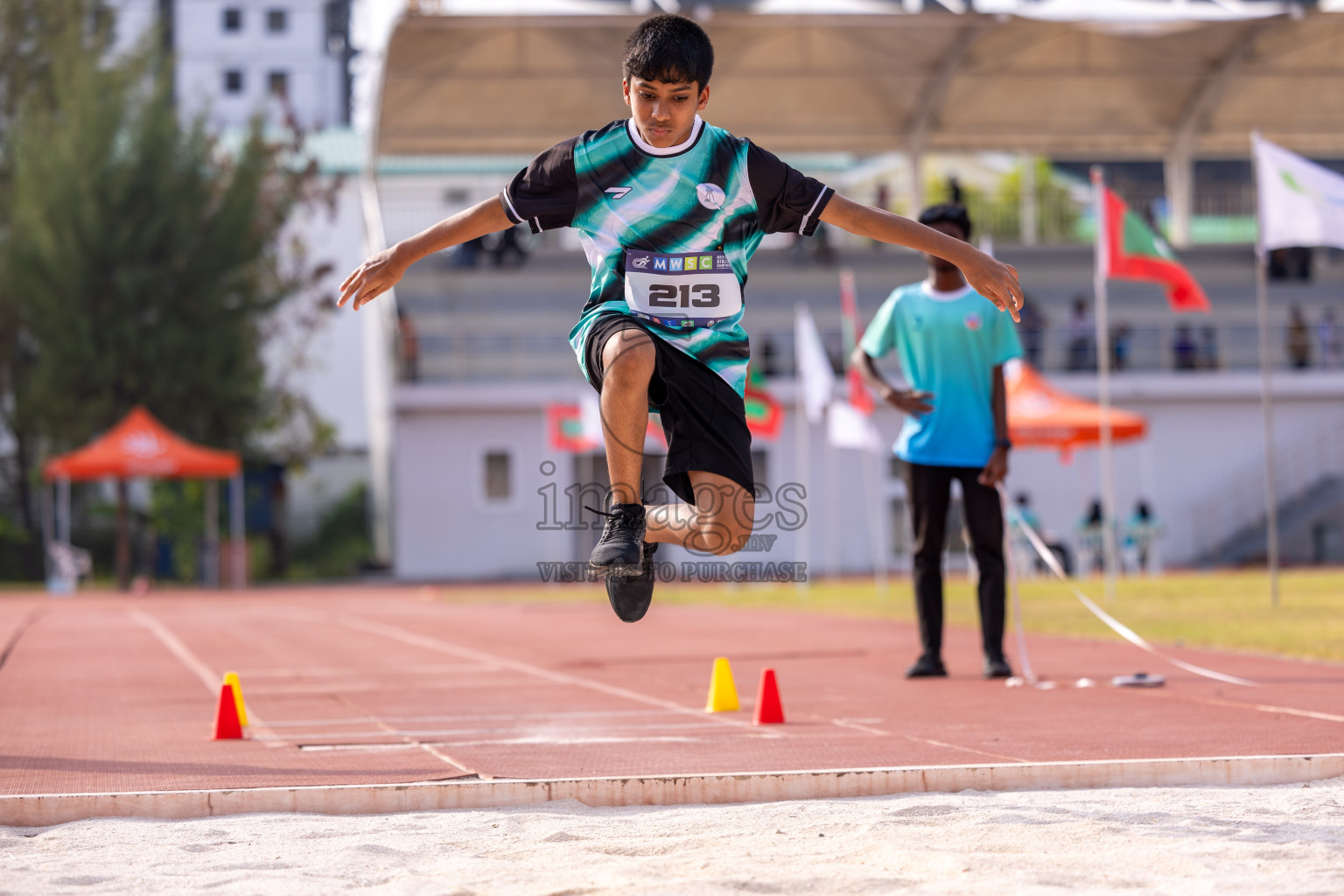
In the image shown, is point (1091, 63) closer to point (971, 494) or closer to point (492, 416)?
Result: point (492, 416)

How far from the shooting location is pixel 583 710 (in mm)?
7340

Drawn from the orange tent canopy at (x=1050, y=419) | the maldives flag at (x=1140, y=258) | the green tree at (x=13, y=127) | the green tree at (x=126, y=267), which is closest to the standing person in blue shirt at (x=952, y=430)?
the maldives flag at (x=1140, y=258)

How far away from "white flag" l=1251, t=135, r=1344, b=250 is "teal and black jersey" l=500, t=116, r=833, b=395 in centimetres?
823

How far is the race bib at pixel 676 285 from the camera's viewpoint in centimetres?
512

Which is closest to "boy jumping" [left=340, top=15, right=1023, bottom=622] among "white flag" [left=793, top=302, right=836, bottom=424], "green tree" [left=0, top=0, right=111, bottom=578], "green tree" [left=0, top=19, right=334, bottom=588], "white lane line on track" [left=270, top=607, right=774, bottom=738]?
"white lane line on track" [left=270, top=607, right=774, bottom=738]

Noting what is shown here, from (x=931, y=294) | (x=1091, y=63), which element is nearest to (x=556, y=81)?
(x=1091, y=63)

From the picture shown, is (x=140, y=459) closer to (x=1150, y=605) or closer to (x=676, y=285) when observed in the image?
(x=1150, y=605)

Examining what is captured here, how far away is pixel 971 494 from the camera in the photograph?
27.8 ft

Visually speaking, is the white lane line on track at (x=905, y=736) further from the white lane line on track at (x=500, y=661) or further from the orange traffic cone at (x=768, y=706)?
the white lane line on track at (x=500, y=661)

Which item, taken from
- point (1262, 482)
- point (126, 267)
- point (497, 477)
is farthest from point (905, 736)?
point (1262, 482)

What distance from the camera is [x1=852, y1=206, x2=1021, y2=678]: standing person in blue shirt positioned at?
8352 mm

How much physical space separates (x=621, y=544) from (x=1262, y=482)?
35.0 m

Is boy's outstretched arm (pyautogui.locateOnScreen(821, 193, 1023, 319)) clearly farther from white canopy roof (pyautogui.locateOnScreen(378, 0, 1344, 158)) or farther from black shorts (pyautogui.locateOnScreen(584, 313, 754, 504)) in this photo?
white canopy roof (pyautogui.locateOnScreen(378, 0, 1344, 158))

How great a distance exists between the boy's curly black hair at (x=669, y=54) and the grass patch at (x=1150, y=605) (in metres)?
5.89
